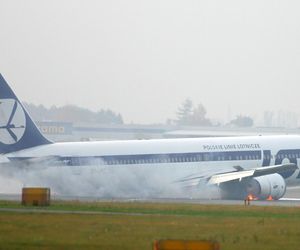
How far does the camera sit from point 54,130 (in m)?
149

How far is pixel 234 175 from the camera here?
6388cm

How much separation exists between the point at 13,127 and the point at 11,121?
39 centimetres

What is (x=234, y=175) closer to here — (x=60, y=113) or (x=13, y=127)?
(x=13, y=127)

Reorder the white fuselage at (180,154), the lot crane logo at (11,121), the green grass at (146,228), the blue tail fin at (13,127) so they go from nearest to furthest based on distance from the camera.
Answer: the green grass at (146,228), the white fuselage at (180,154), the blue tail fin at (13,127), the lot crane logo at (11,121)

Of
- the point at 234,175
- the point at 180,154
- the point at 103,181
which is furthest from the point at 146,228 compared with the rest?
the point at 234,175

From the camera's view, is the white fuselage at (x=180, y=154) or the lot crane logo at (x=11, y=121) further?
the lot crane logo at (x=11, y=121)

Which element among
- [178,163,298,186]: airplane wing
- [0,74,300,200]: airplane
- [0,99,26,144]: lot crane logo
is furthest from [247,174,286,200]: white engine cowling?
[0,99,26,144]: lot crane logo

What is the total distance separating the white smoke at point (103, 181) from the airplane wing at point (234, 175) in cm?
72

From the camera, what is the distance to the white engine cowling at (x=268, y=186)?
6300 cm

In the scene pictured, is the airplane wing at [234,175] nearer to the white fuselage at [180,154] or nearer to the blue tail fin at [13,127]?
the white fuselage at [180,154]

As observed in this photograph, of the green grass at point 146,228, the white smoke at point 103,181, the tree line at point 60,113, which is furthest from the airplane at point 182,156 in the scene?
the tree line at point 60,113

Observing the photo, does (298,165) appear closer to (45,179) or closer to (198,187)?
(198,187)

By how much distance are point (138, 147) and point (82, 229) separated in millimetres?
28012

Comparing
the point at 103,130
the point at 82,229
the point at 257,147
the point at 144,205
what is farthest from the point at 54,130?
the point at 82,229
